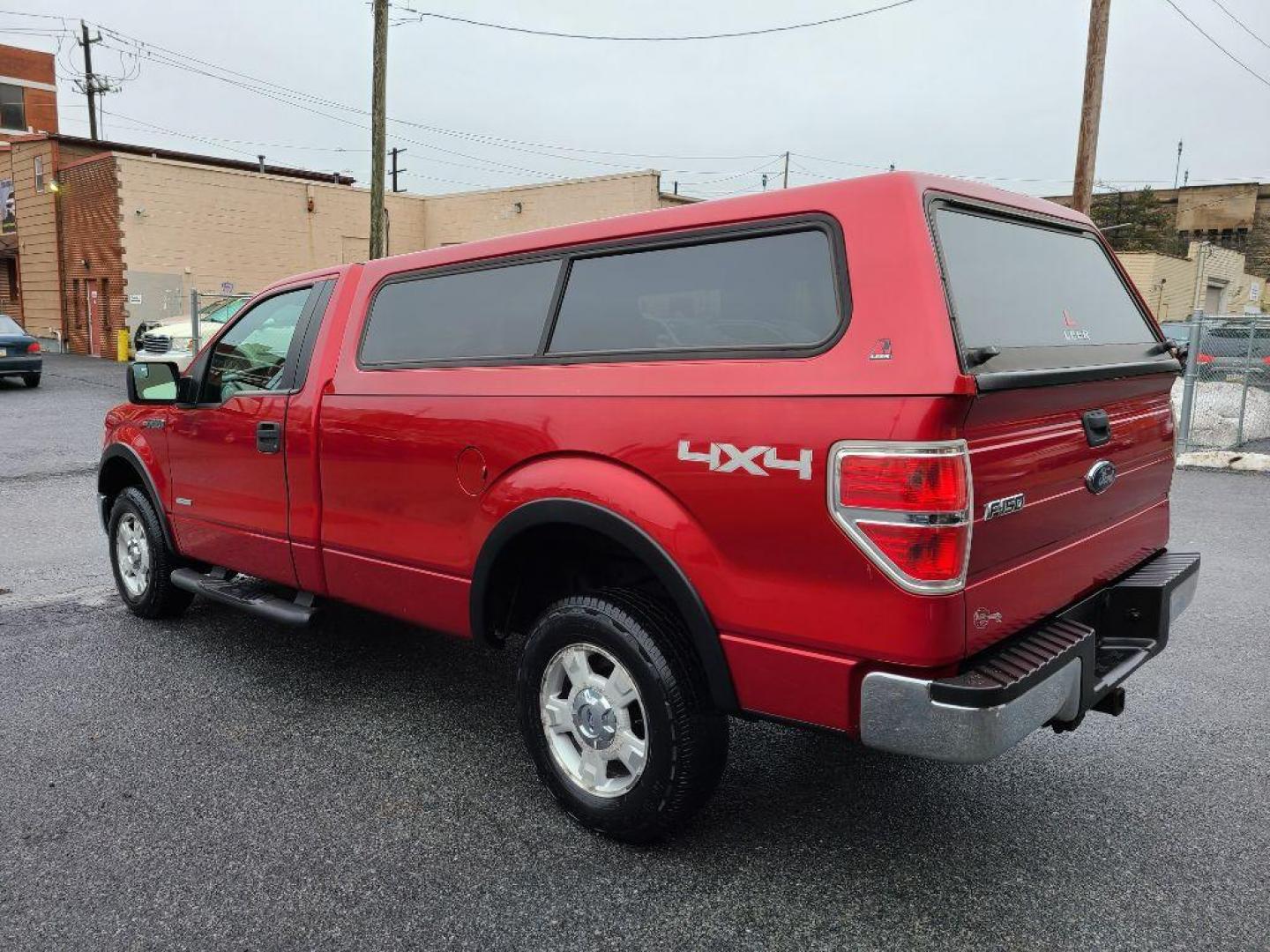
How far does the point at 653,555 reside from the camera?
108 inches

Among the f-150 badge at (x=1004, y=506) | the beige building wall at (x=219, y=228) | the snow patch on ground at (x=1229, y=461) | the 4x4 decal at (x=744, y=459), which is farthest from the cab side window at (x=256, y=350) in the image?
the beige building wall at (x=219, y=228)

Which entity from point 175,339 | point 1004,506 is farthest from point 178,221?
point 1004,506

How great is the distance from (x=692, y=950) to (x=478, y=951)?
56 centimetres

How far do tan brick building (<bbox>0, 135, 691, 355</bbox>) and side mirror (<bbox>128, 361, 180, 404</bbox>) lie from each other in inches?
881

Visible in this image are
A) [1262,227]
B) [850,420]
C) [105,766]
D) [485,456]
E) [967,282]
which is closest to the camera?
[850,420]

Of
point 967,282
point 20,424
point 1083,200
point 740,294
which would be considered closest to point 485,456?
point 740,294

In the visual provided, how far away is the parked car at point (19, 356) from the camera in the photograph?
1844 cm

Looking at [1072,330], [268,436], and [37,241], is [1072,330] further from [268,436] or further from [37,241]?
[37,241]

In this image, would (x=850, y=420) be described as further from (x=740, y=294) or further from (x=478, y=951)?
(x=478, y=951)

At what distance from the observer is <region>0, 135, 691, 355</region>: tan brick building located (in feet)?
86.4

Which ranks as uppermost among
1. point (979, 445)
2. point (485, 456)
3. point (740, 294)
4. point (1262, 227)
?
point (1262, 227)

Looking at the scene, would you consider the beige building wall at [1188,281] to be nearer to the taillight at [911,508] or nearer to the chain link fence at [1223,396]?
the chain link fence at [1223,396]

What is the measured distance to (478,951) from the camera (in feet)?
8.14

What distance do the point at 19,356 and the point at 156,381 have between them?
671 inches
